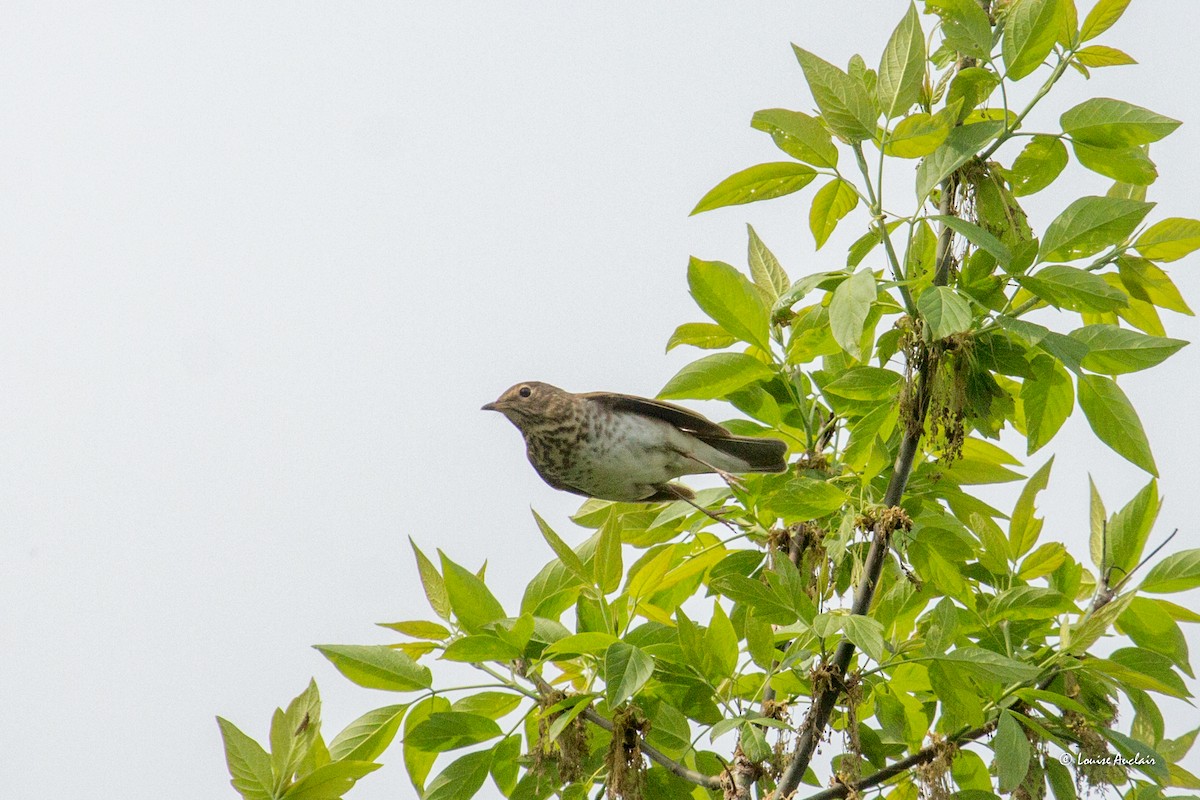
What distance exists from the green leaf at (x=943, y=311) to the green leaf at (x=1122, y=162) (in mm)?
766

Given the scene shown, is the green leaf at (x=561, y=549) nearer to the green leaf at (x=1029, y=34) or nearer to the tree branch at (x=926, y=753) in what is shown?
the tree branch at (x=926, y=753)

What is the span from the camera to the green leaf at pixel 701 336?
13.6ft

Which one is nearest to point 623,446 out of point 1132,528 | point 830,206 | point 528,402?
point 528,402

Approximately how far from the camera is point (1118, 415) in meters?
3.61

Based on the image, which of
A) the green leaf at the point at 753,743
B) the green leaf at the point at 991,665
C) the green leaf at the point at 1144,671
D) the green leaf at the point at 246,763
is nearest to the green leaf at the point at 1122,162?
the green leaf at the point at 1144,671

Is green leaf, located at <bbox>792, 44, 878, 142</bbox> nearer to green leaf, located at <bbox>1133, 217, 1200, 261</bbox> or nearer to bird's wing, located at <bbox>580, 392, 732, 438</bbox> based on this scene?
green leaf, located at <bbox>1133, 217, 1200, 261</bbox>

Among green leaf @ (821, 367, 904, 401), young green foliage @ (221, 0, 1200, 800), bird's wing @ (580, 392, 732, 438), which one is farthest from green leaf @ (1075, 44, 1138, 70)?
bird's wing @ (580, 392, 732, 438)

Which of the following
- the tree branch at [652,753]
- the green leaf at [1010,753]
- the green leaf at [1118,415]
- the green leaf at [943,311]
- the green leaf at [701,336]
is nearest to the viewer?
the green leaf at [943,311]

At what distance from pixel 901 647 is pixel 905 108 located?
154cm

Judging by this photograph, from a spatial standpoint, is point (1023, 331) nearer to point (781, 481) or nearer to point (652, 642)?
point (781, 481)

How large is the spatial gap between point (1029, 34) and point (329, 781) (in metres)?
2.73

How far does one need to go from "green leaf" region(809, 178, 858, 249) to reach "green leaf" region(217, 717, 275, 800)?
7.22 ft

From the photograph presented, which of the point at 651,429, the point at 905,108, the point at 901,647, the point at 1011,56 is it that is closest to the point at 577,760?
the point at 901,647

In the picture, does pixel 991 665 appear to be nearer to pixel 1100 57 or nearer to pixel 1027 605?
pixel 1027 605
